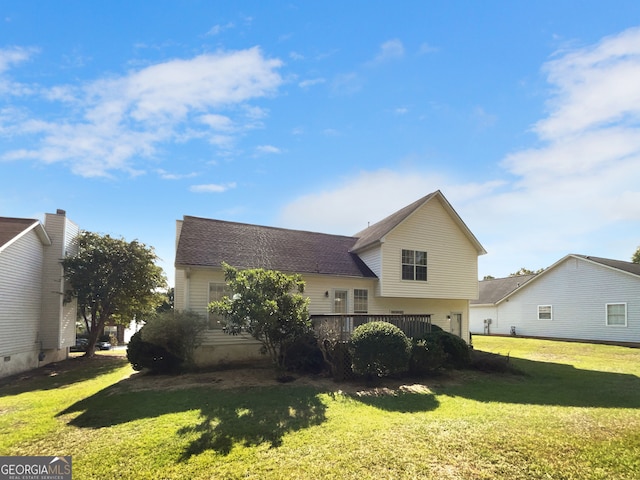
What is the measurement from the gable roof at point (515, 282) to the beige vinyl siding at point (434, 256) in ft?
39.4

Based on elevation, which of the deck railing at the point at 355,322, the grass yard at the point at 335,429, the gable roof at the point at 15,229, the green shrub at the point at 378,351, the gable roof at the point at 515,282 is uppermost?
the gable roof at the point at 15,229

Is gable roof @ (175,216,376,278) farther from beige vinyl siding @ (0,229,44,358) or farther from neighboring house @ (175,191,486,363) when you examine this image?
beige vinyl siding @ (0,229,44,358)

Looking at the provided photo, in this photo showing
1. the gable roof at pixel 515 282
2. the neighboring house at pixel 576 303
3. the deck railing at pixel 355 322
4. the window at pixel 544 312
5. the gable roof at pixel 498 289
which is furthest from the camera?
the gable roof at pixel 498 289

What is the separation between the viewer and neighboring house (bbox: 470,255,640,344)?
75.8ft

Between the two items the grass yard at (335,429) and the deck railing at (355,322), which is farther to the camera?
the deck railing at (355,322)

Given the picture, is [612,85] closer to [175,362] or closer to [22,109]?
[175,362]

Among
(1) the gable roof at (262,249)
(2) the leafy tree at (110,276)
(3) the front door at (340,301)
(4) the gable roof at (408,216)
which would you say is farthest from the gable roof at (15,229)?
(4) the gable roof at (408,216)

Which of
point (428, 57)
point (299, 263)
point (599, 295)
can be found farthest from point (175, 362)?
point (599, 295)

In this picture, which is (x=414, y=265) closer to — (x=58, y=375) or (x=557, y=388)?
(x=557, y=388)

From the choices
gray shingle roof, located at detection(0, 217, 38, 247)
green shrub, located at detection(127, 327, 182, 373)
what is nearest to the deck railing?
green shrub, located at detection(127, 327, 182, 373)

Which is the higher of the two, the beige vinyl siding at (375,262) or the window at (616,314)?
the beige vinyl siding at (375,262)

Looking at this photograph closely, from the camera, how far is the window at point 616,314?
912 inches

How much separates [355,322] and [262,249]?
6.73 m

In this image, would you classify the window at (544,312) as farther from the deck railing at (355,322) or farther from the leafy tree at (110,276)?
the leafy tree at (110,276)
